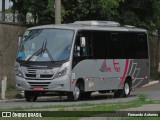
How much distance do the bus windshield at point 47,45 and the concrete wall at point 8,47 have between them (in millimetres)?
6870

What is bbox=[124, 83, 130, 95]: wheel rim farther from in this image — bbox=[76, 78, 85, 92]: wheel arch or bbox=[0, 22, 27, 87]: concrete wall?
bbox=[0, 22, 27, 87]: concrete wall

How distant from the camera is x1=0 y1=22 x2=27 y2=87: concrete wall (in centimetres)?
3125

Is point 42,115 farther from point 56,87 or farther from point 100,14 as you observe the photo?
point 100,14

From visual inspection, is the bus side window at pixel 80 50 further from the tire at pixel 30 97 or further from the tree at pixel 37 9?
the tree at pixel 37 9

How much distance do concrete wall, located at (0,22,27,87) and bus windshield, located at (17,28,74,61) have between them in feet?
22.5

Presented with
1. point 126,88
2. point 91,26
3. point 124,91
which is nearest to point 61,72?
point 91,26

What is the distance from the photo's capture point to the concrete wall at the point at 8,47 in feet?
103

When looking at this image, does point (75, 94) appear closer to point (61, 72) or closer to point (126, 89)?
point (61, 72)

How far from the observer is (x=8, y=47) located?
105 feet

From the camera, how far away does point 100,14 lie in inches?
1310

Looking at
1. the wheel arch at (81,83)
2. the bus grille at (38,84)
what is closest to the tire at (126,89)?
the wheel arch at (81,83)

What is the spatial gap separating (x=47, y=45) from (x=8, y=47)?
28.0 feet

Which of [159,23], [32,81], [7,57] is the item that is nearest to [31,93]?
[32,81]

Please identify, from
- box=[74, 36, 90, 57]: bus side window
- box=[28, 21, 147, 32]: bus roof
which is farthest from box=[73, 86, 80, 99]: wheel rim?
box=[28, 21, 147, 32]: bus roof
